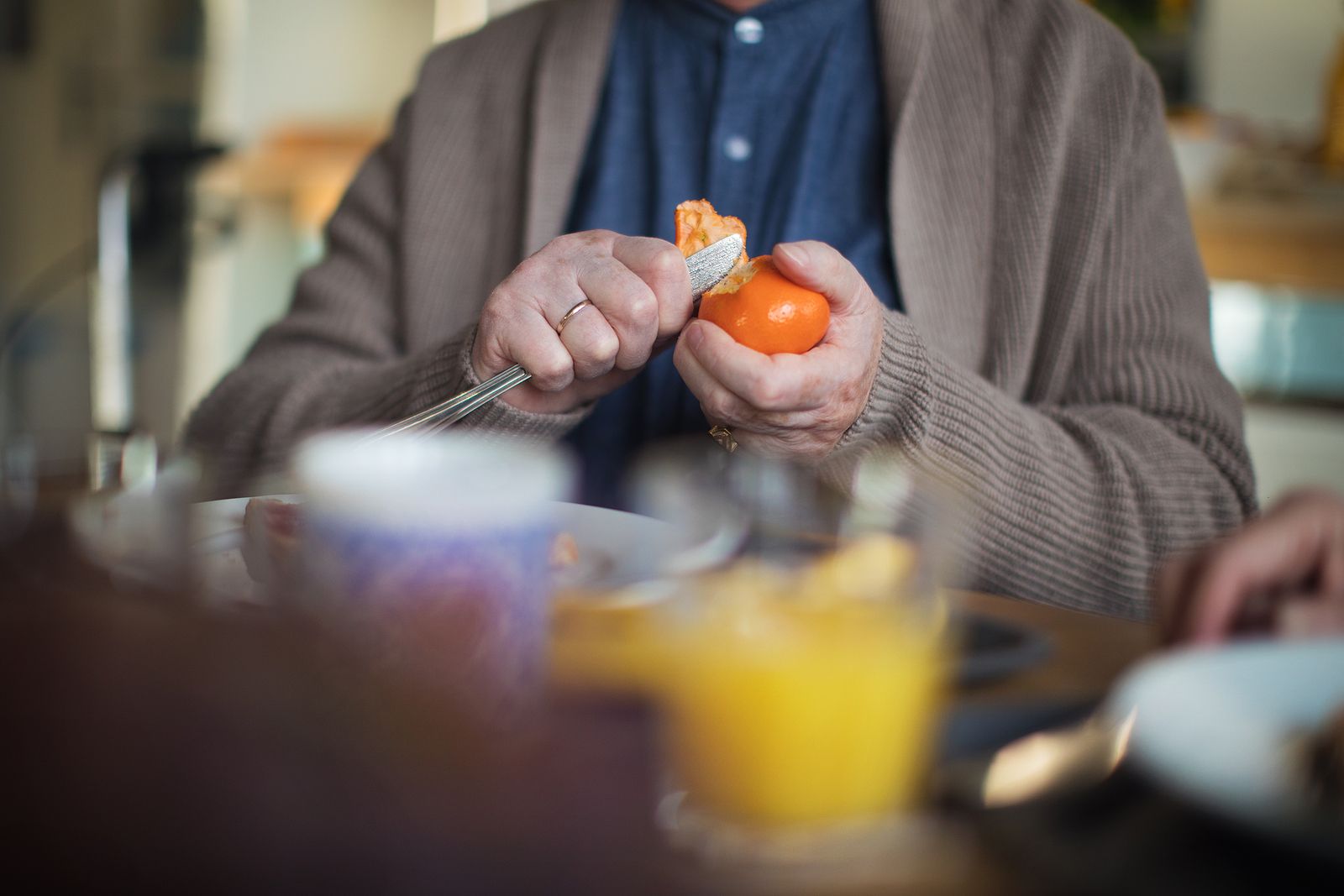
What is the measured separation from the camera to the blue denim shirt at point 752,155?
1.17m

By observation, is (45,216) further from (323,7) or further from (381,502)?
(381,502)

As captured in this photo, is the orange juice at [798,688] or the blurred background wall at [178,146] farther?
the blurred background wall at [178,146]

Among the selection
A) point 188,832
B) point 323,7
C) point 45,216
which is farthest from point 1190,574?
point 45,216

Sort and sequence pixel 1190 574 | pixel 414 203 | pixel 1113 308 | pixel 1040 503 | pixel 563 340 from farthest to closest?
pixel 414 203 < pixel 1113 308 < pixel 1040 503 < pixel 563 340 < pixel 1190 574

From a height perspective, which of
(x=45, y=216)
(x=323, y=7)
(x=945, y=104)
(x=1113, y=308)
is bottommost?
(x=45, y=216)

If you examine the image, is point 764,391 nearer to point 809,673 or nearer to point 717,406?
point 717,406

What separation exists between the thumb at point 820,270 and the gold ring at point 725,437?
0.13 metres

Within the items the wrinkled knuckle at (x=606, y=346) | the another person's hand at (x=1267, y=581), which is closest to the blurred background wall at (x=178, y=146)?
Result: the wrinkled knuckle at (x=606, y=346)

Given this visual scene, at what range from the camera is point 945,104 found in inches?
46.3

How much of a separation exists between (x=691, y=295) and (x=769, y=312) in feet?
0.32

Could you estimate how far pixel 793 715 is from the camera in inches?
14.8

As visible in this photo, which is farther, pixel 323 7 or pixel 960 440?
pixel 323 7

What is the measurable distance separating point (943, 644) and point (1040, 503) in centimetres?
57

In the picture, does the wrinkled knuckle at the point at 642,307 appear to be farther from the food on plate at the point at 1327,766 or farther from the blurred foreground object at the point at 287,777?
the food on plate at the point at 1327,766
